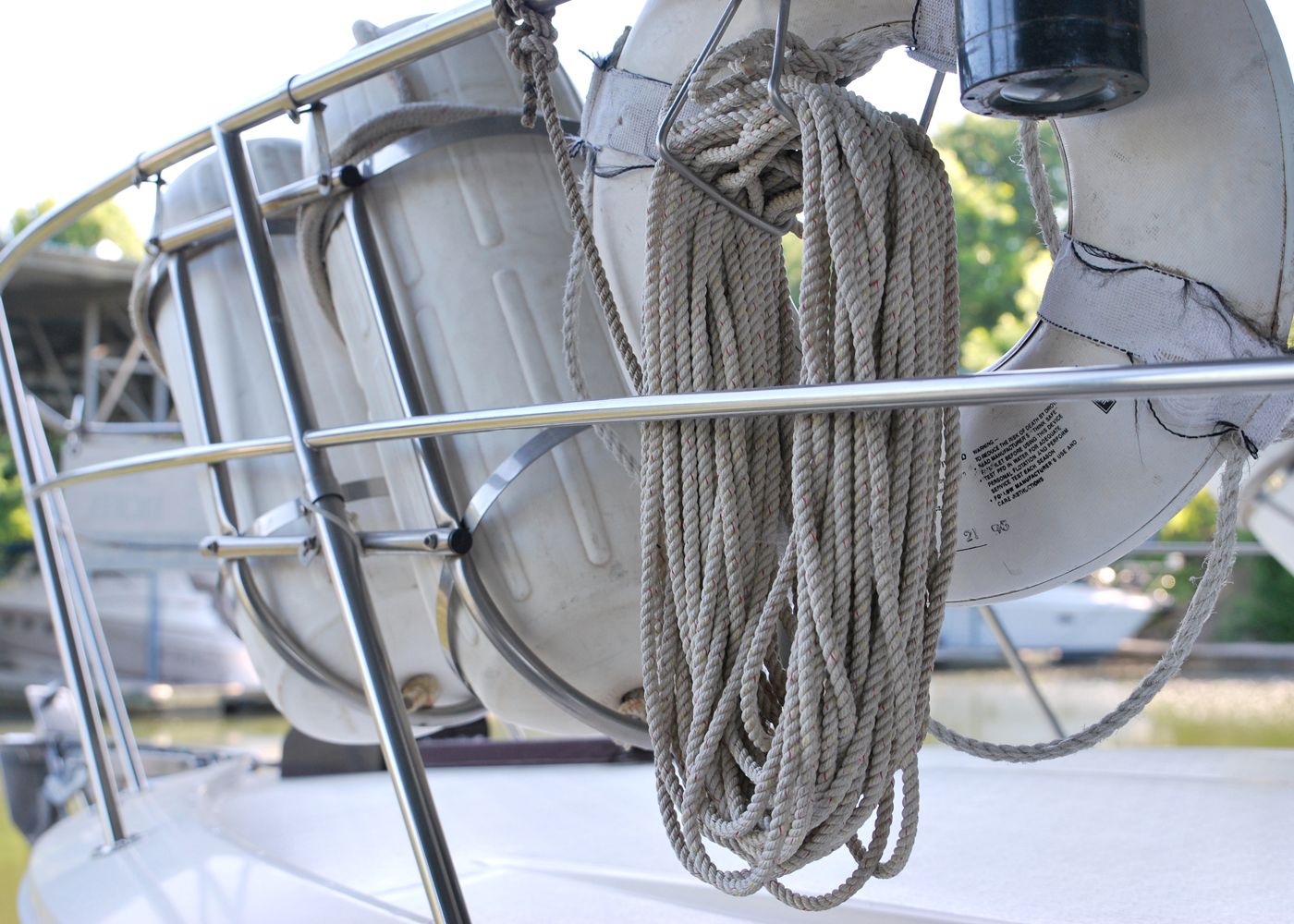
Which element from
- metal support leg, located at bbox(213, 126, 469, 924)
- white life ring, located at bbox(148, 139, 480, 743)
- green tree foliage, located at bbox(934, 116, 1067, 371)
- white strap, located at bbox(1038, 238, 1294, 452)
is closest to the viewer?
white strap, located at bbox(1038, 238, 1294, 452)

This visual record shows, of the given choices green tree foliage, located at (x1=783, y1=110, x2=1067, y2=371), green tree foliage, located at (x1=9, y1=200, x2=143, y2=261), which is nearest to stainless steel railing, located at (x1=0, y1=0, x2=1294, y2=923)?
green tree foliage, located at (x1=783, y1=110, x2=1067, y2=371)

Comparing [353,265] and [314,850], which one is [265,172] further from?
[314,850]

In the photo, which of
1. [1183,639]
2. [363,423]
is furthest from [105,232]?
[1183,639]

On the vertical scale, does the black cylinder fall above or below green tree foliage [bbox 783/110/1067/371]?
above

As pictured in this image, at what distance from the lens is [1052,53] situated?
0.74 metres

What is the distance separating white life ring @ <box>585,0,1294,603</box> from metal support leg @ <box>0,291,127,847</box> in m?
0.97

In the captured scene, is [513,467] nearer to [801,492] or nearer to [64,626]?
[801,492]

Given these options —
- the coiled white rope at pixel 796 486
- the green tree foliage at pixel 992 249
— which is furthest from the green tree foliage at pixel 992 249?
the coiled white rope at pixel 796 486

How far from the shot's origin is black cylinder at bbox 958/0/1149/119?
74 cm

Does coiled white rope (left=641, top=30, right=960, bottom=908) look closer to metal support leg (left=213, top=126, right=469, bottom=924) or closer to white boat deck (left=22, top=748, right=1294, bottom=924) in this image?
metal support leg (left=213, top=126, right=469, bottom=924)

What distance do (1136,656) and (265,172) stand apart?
851cm

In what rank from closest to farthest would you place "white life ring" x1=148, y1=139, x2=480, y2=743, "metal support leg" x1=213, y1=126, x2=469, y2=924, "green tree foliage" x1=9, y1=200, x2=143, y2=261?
"metal support leg" x1=213, y1=126, x2=469, y2=924
"white life ring" x1=148, y1=139, x2=480, y2=743
"green tree foliage" x1=9, y1=200, x2=143, y2=261

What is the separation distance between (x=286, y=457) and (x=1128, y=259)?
1.08 metres

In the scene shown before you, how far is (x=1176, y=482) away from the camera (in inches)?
34.9
